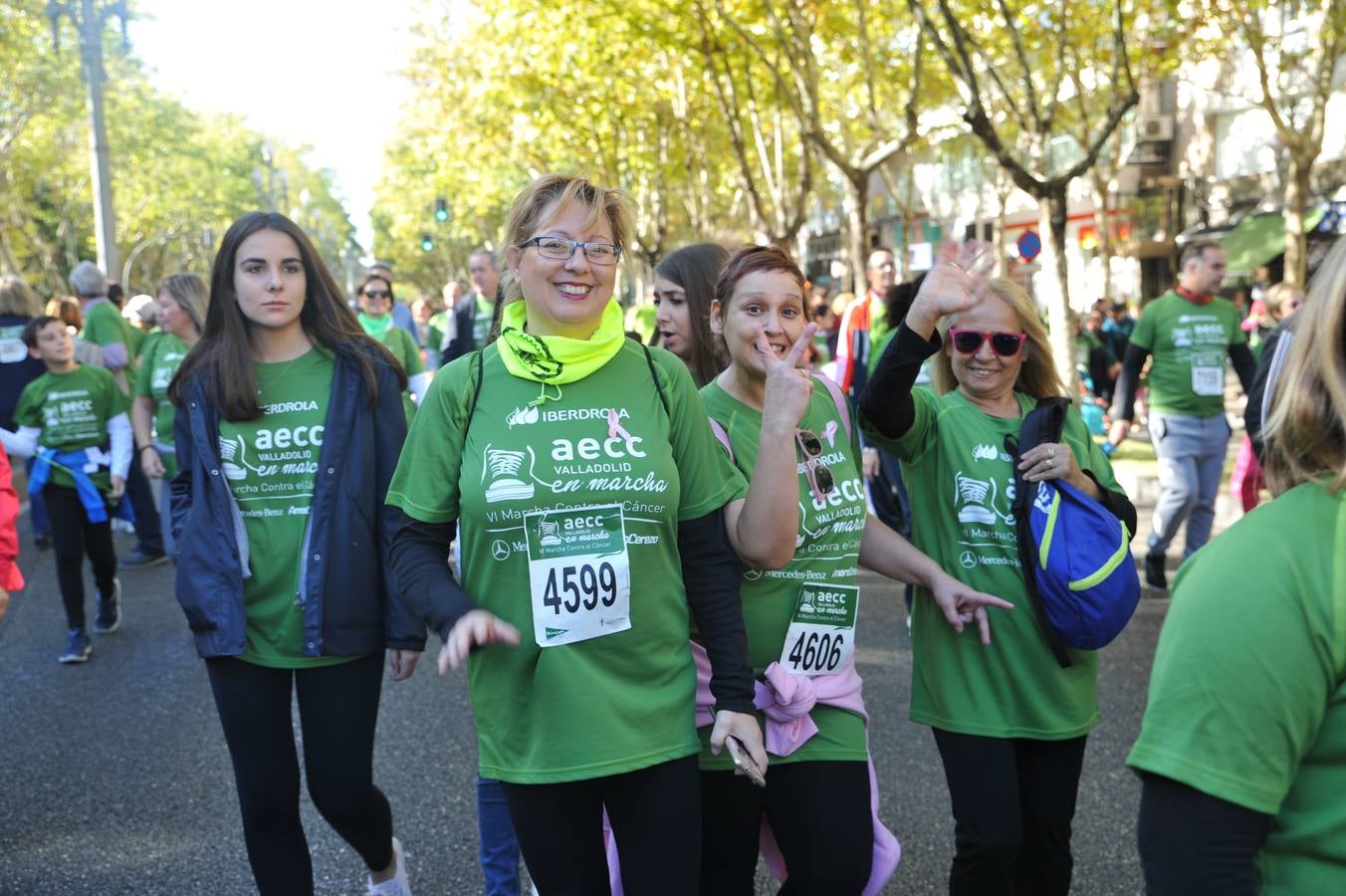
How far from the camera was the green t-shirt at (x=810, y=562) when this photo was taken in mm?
2883

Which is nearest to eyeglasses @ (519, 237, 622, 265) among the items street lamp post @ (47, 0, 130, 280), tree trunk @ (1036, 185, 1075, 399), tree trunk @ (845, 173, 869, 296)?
tree trunk @ (1036, 185, 1075, 399)

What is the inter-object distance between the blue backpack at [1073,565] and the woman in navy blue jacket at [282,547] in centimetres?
155

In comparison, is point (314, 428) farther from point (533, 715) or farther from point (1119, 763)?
point (1119, 763)

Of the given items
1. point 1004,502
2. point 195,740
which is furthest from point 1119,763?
point 195,740

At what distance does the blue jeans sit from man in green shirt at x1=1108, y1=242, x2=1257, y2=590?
553 centimetres

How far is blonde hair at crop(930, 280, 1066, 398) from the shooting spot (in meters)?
3.42

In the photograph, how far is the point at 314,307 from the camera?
3602 millimetres

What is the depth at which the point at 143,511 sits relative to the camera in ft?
32.7

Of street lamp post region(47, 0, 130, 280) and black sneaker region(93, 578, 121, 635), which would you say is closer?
black sneaker region(93, 578, 121, 635)

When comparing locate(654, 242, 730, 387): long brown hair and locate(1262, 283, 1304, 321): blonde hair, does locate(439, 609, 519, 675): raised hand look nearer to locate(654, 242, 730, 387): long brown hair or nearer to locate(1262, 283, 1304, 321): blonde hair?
locate(654, 242, 730, 387): long brown hair

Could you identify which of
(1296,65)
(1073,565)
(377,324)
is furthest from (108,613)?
(1296,65)

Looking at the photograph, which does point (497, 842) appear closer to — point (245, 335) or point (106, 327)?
point (245, 335)

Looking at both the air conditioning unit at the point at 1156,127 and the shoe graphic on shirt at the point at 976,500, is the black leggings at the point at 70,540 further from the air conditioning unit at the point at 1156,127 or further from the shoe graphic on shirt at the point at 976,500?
the air conditioning unit at the point at 1156,127

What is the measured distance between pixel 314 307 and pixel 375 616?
89 cm
